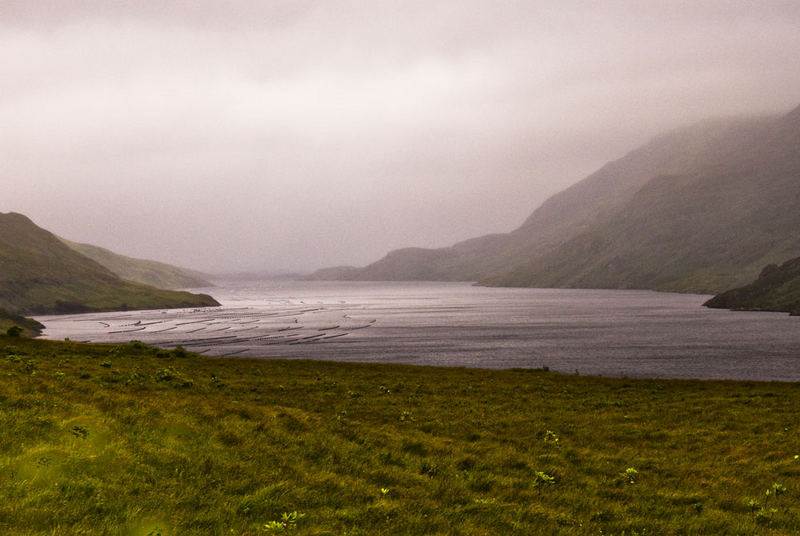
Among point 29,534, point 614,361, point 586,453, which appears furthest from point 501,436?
point 614,361

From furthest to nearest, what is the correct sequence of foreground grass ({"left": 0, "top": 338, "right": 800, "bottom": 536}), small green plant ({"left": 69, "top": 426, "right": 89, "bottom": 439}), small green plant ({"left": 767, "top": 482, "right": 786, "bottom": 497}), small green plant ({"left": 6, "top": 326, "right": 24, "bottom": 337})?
small green plant ({"left": 6, "top": 326, "right": 24, "bottom": 337})
small green plant ({"left": 767, "top": 482, "right": 786, "bottom": 497})
small green plant ({"left": 69, "top": 426, "right": 89, "bottom": 439})
foreground grass ({"left": 0, "top": 338, "right": 800, "bottom": 536})

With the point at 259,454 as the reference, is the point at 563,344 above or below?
below

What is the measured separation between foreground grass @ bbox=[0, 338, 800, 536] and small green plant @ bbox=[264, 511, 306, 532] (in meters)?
0.04

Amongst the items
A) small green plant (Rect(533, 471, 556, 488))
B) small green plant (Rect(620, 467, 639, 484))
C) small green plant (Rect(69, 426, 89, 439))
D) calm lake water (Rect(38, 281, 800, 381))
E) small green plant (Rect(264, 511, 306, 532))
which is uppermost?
small green plant (Rect(69, 426, 89, 439))

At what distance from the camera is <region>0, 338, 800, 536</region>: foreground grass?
13.6 metres

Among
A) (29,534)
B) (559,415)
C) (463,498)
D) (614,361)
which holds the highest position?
(29,534)

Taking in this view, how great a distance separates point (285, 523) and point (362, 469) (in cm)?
566

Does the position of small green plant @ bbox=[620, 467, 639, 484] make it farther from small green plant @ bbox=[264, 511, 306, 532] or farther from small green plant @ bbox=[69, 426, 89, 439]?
small green plant @ bbox=[69, 426, 89, 439]

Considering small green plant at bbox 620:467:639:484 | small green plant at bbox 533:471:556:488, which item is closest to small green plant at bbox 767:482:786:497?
small green plant at bbox 620:467:639:484

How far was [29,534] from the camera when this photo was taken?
11.1 m

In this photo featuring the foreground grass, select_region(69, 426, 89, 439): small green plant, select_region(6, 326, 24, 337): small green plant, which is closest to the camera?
the foreground grass

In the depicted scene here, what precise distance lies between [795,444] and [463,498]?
21.0 meters

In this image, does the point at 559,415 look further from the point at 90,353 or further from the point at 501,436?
the point at 90,353

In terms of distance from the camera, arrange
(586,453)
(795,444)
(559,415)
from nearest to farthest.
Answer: (586,453), (795,444), (559,415)
